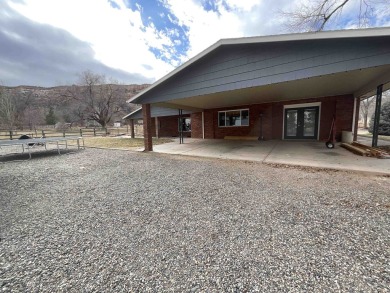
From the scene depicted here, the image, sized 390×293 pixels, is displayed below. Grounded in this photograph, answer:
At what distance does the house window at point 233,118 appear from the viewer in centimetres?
1227

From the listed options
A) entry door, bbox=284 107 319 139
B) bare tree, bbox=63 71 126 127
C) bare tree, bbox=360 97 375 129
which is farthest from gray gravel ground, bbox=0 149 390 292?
bare tree, bbox=360 97 375 129

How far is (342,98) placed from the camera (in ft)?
30.7

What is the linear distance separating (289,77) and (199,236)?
4.89 meters

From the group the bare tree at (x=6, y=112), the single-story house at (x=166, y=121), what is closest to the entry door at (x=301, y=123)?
the single-story house at (x=166, y=121)

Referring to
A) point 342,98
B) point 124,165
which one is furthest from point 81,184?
point 342,98

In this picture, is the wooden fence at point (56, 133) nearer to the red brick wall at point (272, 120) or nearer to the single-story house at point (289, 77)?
the red brick wall at point (272, 120)

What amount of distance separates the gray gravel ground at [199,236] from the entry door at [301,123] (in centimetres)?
731

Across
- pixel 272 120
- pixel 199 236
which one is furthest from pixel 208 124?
pixel 199 236

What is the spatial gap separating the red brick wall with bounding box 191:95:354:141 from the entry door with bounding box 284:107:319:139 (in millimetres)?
310

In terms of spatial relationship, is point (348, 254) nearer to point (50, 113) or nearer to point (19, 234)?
point (19, 234)

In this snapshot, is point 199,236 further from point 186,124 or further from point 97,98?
point 97,98

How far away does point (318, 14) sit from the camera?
10.2 m

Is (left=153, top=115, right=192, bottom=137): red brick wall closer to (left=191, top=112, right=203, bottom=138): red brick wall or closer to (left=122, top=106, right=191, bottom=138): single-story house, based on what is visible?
(left=122, top=106, right=191, bottom=138): single-story house

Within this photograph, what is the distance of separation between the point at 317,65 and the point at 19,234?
6.88 metres
